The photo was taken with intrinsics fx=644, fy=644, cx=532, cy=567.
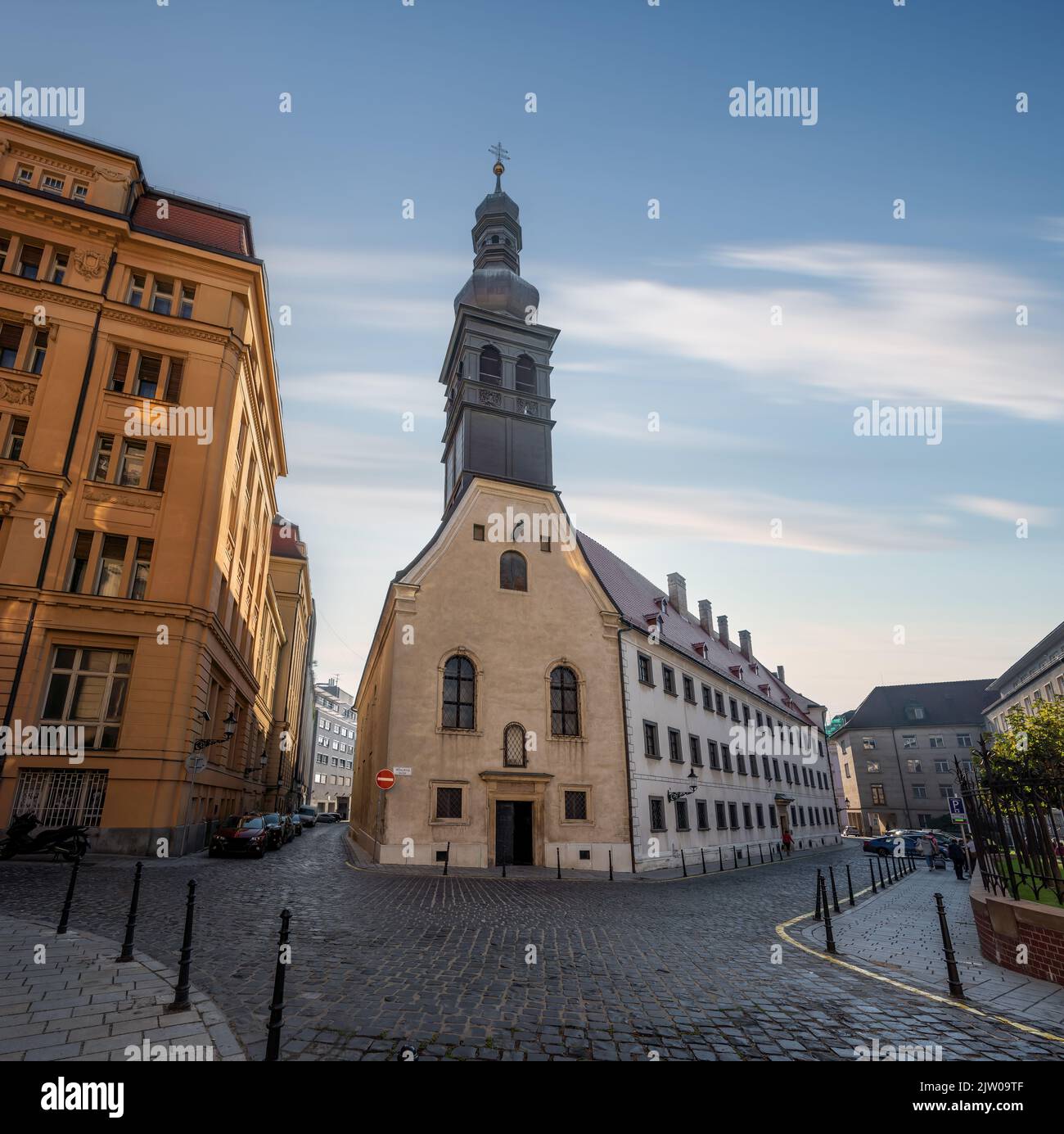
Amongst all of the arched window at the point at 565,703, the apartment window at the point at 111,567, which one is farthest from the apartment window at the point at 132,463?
the arched window at the point at 565,703

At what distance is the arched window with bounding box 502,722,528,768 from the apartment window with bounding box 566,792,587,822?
2338 mm

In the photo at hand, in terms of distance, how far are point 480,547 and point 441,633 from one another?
4187 mm

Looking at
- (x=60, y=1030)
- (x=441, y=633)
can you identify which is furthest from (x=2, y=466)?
(x=60, y=1030)

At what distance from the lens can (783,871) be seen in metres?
27.5

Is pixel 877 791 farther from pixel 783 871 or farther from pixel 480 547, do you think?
pixel 480 547

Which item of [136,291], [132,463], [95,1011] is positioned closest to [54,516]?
[132,463]

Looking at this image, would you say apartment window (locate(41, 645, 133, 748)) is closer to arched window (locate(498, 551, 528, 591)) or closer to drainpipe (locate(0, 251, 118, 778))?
drainpipe (locate(0, 251, 118, 778))

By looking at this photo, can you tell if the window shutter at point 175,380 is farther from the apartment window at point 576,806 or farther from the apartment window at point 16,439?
the apartment window at point 576,806

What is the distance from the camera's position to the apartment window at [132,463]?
952 inches

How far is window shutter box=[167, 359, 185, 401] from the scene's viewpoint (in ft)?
84.6

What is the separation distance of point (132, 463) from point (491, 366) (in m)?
15.8

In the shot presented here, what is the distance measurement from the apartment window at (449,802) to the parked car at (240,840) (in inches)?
253

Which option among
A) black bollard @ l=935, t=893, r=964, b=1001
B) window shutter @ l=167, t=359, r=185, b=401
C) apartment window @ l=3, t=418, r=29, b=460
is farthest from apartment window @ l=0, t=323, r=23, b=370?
black bollard @ l=935, t=893, r=964, b=1001
